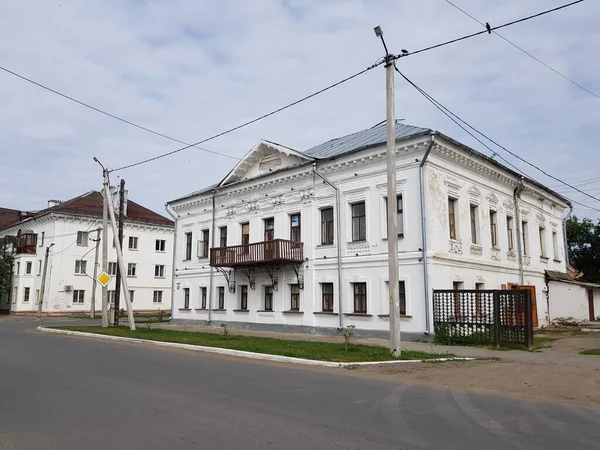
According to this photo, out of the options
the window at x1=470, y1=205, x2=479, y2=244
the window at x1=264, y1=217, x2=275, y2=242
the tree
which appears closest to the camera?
the window at x1=470, y1=205, x2=479, y2=244

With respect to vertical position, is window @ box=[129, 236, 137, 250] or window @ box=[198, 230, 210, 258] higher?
window @ box=[129, 236, 137, 250]

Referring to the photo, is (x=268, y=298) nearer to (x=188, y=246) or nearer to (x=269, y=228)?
(x=269, y=228)

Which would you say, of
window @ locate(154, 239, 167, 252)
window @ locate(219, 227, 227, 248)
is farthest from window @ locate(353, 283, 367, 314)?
window @ locate(154, 239, 167, 252)

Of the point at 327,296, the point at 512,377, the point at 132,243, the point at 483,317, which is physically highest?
the point at 132,243

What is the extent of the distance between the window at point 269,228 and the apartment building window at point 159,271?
97.7 feet

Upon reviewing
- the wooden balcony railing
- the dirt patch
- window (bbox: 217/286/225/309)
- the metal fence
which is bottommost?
the dirt patch

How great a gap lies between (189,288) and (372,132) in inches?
603

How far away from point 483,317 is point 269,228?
42.6 feet

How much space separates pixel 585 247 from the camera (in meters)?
47.7

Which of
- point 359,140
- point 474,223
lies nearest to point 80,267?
point 359,140

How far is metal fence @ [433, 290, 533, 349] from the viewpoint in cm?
1695

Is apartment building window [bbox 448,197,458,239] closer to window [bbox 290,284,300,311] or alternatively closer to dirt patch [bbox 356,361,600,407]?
window [bbox 290,284,300,311]

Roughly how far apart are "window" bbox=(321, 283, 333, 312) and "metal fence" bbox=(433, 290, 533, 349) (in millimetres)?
5620

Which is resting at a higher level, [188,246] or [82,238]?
[82,238]
